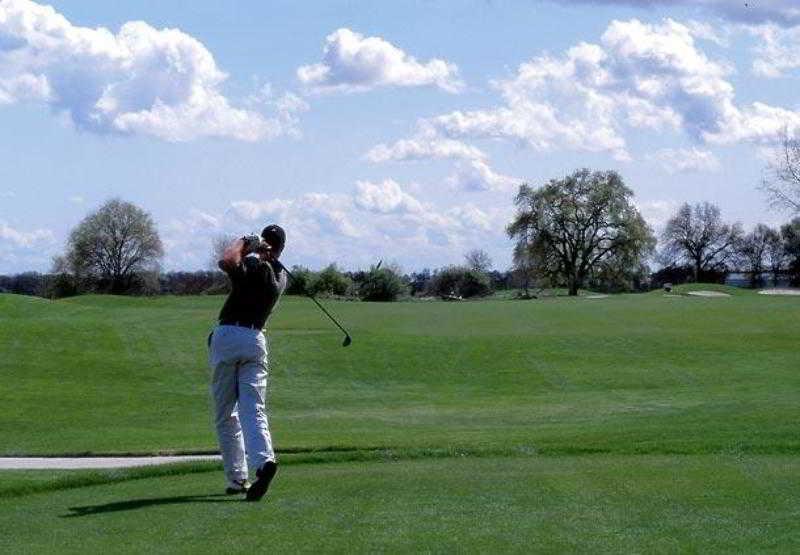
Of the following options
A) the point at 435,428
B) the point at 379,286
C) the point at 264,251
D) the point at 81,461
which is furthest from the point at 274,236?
the point at 379,286

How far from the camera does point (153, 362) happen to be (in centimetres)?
3098

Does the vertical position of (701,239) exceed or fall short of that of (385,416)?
it exceeds it

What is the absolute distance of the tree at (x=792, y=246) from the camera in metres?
121

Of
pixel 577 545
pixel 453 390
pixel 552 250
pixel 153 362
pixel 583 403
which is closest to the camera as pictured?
pixel 577 545

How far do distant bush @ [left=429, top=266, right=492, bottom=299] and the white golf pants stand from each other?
275ft

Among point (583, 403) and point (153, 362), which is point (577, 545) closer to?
point (583, 403)

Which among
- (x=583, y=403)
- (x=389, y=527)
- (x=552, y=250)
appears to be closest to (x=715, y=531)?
(x=389, y=527)

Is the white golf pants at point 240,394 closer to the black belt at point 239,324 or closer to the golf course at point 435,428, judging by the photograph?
the black belt at point 239,324

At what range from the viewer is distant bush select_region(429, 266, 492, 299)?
95.4 meters

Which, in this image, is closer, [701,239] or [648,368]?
[648,368]

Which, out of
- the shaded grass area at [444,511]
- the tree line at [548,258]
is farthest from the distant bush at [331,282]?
the shaded grass area at [444,511]

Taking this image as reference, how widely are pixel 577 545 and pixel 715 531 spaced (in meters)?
1.02

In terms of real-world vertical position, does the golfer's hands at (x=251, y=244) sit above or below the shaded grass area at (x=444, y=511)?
above

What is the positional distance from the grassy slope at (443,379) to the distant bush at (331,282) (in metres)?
27.1
